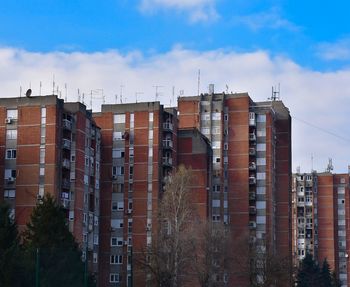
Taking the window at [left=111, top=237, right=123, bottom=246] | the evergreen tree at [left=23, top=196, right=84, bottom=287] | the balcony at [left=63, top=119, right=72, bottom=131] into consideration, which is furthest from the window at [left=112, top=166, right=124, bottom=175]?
the evergreen tree at [left=23, top=196, right=84, bottom=287]

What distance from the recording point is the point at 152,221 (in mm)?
102312

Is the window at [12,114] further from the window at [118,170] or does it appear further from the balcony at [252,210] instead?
the balcony at [252,210]

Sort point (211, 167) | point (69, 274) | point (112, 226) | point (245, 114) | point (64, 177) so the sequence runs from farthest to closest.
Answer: point (245, 114), point (211, 167), point (112, 226), point (64, 177), point (69, 274)

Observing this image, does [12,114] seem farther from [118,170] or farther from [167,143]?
[167,143]

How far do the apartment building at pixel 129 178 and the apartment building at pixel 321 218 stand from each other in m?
75.4

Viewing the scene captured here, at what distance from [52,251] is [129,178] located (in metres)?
58.4

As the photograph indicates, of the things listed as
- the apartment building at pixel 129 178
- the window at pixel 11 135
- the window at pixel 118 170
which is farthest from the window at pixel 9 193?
the window at pixel 118 170

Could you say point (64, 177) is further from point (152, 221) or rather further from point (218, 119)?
point (218, 119)

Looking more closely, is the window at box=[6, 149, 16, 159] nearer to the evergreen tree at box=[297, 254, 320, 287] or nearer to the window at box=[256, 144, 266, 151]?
the window at box=[256, 144, 266, 151]

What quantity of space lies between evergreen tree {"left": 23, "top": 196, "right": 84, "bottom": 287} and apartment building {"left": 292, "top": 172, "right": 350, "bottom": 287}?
373 feet

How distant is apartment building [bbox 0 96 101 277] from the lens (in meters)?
A: 93.2

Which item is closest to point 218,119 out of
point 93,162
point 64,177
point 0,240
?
point 93,162

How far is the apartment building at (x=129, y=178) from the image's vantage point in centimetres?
10856

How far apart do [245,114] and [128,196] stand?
2813 cm
